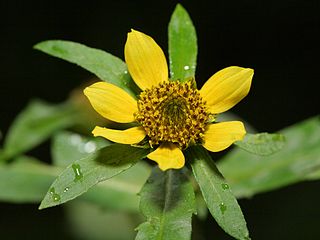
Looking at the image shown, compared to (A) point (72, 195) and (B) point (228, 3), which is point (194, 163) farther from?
(B) point (228, 3)

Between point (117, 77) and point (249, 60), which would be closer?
point (117, 77)

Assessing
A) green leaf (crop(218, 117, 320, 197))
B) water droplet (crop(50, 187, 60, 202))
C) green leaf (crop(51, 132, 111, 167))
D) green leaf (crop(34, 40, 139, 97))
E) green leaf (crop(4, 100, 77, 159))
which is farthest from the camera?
green leaf (crop(4, 100, 77, 159))

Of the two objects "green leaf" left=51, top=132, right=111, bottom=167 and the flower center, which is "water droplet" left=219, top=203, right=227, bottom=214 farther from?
"green leaf" left=51, top=132, right=111, bottom=167

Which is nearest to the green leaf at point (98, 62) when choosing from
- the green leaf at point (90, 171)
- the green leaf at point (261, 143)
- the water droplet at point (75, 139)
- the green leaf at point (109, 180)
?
the green leaf at point (90, 171)

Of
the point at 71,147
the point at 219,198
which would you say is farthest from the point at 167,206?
the point at 71,147

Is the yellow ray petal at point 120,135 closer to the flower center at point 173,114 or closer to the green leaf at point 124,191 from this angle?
the flower center at point 173,114

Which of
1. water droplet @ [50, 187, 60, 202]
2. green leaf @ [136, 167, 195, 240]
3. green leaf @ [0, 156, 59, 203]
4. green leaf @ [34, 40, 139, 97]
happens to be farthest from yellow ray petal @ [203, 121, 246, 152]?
green leaf @ [0, 156, 59, 203]

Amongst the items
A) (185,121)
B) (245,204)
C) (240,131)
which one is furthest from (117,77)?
(245,204)

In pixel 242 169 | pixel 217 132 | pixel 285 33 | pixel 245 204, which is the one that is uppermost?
pixel 217 132
